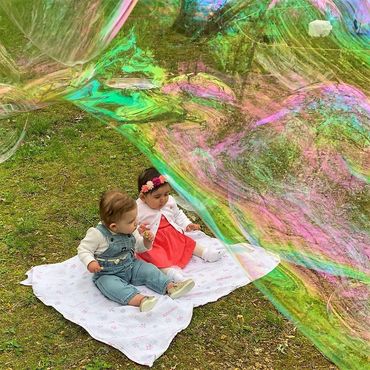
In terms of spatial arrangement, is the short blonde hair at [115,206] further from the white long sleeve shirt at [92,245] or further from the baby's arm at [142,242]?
the baby's arm at [142,242]

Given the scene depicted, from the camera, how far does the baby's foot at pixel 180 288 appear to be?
147 inches

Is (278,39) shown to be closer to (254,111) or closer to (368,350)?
(254,111)

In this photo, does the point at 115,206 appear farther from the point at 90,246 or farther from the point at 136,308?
the point at 136,308

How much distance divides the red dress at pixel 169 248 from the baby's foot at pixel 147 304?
343 millimetres

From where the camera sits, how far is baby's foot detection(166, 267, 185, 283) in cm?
387

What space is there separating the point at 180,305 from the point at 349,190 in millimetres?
1150

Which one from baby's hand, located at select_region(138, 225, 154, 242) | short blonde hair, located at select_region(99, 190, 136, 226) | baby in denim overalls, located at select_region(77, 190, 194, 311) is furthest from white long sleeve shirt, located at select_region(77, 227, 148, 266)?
baby's hand, located at select_region(138, 225, 154, 242)

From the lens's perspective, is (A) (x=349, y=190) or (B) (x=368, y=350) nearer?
(B) (x=368, y=350)

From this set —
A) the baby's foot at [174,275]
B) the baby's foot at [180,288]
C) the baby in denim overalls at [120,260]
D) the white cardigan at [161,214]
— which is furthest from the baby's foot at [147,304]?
the white cardigan at [161,214]

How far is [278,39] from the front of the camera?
3.42m

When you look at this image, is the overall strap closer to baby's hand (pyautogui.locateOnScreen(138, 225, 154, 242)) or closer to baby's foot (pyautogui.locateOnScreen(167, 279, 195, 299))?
baby's hand (pyautogui.locateOnScreen(138, 225, 154, 242))

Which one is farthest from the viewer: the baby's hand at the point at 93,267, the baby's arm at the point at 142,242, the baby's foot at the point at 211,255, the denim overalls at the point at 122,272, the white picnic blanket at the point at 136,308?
the baby's foot at the point at 211,255

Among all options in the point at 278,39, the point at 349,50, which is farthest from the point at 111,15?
the point at 349,50

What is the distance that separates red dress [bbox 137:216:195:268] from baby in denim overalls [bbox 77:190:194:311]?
0.11 metres
